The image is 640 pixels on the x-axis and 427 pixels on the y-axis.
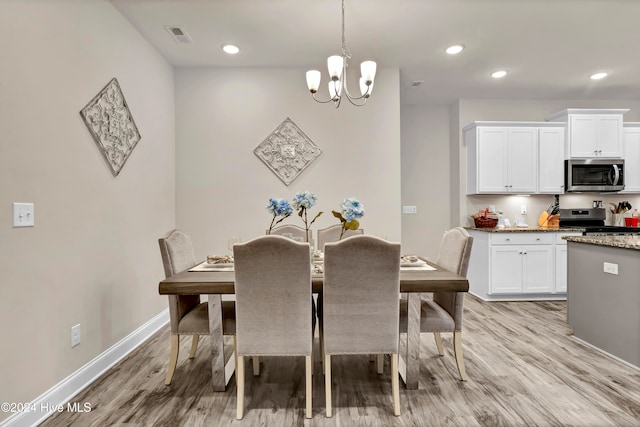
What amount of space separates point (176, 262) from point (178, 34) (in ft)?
6.76

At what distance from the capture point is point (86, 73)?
90.2 inches

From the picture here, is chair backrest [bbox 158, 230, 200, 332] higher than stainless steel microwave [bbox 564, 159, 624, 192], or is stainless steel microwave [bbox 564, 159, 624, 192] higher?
stainless steel microwave [bbox 564, 159, 624, 192]

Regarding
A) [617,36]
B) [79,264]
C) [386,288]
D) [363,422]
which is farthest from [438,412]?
[617,36]

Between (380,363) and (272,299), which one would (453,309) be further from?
(272,299)

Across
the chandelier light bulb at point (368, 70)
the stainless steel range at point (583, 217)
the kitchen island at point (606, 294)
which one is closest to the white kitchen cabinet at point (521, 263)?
the stainless steel range at point (583, 217)

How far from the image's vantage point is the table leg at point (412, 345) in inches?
80.4

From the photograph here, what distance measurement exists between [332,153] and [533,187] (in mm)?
2773

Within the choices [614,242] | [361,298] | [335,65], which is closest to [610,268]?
[614,242]

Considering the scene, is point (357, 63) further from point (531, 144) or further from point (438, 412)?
point (438, 412)

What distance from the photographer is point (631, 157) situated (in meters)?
4.54

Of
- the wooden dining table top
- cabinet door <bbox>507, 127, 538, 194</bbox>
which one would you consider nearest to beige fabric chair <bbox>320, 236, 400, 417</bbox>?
the wooden dining table top

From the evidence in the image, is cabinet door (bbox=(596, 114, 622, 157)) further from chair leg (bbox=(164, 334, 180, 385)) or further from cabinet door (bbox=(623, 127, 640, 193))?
chair leg (bbox=(164, 334, 180, 385))

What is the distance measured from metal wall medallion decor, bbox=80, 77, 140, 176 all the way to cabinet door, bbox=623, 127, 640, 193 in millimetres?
5876

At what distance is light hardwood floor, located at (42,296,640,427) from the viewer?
1849 millimetres
